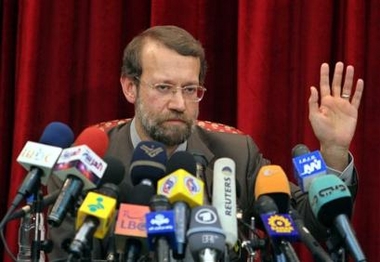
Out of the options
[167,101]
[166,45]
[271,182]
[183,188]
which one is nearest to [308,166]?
[271,182]

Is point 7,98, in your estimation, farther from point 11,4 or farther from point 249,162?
point 249,162

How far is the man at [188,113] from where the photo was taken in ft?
6.31

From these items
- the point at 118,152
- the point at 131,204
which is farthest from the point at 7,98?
the point at 131,204

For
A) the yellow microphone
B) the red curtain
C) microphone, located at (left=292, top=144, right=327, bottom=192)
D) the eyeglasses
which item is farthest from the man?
the yellow microphone

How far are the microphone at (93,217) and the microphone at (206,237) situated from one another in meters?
0.17

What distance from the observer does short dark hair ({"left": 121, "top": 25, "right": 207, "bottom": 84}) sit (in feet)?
7.02

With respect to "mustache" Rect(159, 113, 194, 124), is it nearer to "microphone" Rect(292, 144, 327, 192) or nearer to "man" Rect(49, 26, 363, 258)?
"man" Rect(49, 26, 363, 258)

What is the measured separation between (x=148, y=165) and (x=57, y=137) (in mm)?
208

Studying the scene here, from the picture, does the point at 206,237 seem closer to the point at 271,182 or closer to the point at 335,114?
the point at 271,182

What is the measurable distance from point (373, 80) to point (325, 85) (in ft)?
2.24

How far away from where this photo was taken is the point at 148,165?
4.65 feet

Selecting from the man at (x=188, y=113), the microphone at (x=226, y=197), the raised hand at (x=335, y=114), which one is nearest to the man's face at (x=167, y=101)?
the man at (x=188, y=113)

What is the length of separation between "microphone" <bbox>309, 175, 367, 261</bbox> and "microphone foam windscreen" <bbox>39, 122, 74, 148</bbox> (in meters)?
0.53

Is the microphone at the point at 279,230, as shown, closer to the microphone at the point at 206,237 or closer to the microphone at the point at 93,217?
the microphone at the point at 206,237
